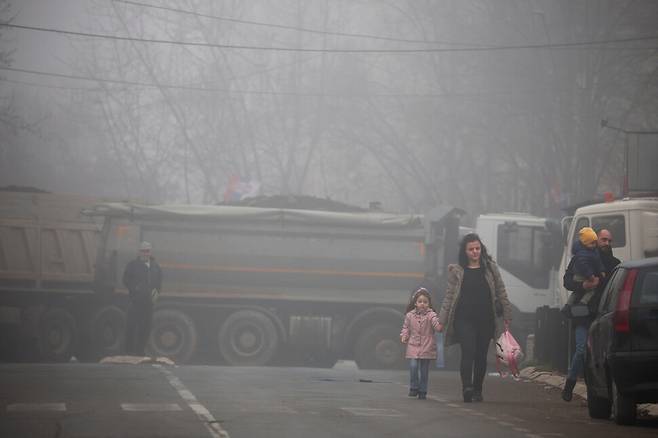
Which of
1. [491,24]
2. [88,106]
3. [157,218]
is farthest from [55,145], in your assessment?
[157,218]

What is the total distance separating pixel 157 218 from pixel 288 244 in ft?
8.81

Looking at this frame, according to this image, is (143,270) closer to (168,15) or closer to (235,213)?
(235,213)

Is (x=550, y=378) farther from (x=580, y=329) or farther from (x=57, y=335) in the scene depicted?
(x=57, y=335)

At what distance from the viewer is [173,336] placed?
2836cm

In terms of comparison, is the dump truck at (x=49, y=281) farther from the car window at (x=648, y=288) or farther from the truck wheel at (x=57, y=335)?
the car window at (x=648, y=288)

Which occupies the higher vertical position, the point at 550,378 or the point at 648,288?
the point at 648,288

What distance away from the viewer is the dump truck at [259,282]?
2847 cm

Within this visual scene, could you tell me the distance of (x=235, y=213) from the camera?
2894 cm

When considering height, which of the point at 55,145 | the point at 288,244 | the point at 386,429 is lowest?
the point at 386,429

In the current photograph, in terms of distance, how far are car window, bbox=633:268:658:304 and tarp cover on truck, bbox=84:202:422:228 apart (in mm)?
16634

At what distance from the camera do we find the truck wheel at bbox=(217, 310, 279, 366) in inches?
1115

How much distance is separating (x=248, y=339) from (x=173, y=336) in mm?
1491

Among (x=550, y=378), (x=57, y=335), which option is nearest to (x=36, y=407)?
(x=550, y=378)

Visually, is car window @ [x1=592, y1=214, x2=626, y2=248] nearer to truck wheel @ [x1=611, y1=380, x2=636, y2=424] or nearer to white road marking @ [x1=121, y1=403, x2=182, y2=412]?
truck wheel @ [x1=611, y1=380, x2=636, y2=424]
